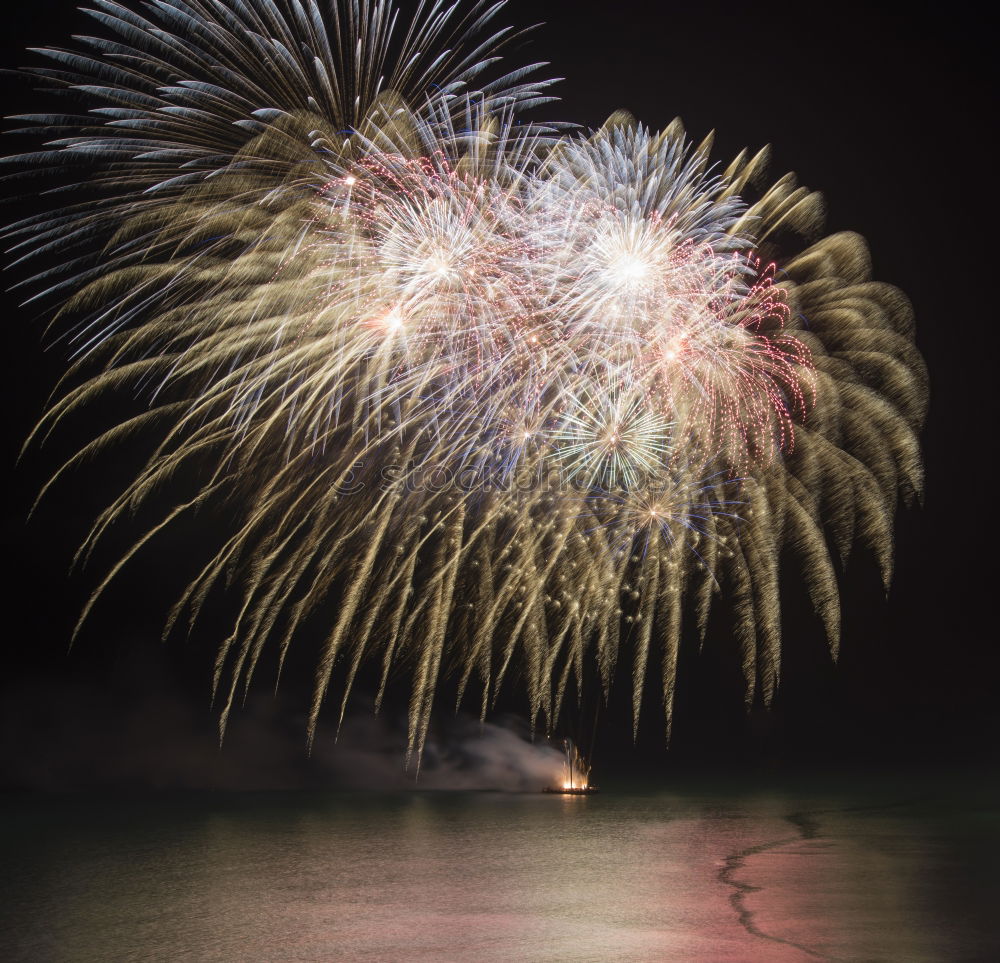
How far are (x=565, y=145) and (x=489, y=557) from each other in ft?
20.6

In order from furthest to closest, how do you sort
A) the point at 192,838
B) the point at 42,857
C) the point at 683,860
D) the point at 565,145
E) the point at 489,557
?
the point at 192,838, the point at 42,857, the point at 683,860, the point at 489,557, the point at 565,145

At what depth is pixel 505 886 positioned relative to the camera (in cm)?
1577

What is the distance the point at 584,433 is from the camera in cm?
1536

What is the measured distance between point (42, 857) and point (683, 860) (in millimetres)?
12820

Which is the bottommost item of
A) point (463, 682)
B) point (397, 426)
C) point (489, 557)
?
point (463, 682)

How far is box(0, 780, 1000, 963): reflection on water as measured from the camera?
10.9 m

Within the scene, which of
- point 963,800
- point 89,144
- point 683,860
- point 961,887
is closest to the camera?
point 89,144

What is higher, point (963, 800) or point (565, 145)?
point (565, 145)

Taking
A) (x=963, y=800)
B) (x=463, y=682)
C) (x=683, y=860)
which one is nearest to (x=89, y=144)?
(x=463, y=682)

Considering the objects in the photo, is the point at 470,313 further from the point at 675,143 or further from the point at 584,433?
the point at 675,143

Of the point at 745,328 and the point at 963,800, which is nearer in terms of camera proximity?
the point at 745,328

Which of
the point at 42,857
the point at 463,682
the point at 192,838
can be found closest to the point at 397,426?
the point at 463,682

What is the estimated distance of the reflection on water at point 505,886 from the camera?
35.8 ft

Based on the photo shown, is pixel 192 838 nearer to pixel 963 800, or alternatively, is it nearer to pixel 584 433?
pixel 584 433
